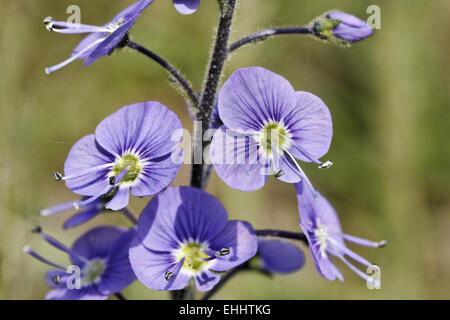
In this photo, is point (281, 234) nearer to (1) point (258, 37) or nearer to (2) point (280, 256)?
(2) point (280, 256)

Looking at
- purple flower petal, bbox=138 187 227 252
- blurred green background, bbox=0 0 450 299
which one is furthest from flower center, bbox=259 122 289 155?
blurred green background, bbox=0 0 450 299

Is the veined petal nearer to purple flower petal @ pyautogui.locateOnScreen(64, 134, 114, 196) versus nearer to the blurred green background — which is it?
purple flower petal @ pyautogui.locateOnScreen(64, 134, 114, 196)

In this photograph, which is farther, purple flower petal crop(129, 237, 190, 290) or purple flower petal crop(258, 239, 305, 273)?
purple flower petal crop(258, 239, 305, 273)

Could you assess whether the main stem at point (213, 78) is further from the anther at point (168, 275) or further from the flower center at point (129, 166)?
the anther at point (168, 275)

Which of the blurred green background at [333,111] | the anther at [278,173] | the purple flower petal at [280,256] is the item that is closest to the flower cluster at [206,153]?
the anther at [278,173]

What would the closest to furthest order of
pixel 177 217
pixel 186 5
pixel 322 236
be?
pixel 186 5
pixel 177 217
pixel 322 236

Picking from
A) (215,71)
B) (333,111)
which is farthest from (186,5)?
(333,111)
